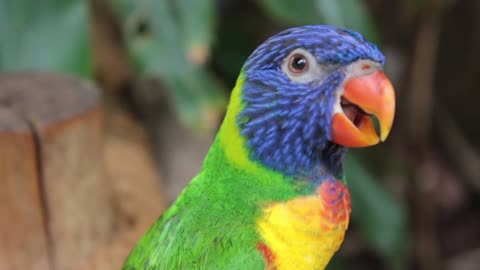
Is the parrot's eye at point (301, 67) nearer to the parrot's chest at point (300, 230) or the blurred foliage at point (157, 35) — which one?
the parrot's chest at point (300, 230)

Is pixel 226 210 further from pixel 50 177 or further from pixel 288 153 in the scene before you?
pixel 50 177

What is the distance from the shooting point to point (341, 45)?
110 cm

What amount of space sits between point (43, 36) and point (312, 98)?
1199mm

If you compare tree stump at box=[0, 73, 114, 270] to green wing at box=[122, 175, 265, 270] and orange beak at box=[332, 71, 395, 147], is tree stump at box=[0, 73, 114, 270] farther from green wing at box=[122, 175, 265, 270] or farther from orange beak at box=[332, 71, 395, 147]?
orange beak at box=[332, 71, 395, 147]

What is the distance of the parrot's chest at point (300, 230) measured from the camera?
3.83ft

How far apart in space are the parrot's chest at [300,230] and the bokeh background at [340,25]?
2.92ft

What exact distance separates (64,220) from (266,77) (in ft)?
2.45

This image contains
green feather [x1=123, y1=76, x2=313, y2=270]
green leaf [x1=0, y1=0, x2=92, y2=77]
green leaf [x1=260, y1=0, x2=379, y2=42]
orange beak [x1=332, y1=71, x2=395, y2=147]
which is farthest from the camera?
green leaf [x1=260, y1=0, x2=379, y2=42]

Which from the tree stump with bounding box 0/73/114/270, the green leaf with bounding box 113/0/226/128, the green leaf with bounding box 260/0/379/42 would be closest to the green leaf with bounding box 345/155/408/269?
the green leaf with bounding box 260/0/379/42

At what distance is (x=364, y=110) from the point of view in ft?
3.60

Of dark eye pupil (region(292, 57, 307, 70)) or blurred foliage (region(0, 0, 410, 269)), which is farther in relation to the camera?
blurred foliage (region(0, 0, 410, 269))

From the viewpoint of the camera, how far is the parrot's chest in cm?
117

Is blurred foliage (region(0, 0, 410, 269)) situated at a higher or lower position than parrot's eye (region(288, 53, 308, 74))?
lower

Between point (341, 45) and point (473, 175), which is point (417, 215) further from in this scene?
point (341, 45)
